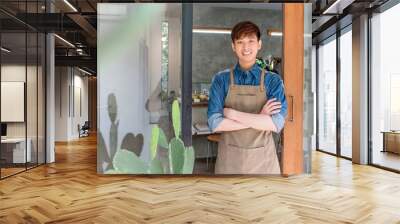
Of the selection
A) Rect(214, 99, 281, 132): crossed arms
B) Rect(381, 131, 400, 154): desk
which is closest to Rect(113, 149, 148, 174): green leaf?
Rect(214, 99, 281, 132): crossed arms

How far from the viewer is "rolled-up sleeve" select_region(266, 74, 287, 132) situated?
5.78 m

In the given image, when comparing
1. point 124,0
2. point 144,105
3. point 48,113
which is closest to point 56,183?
point 144,105

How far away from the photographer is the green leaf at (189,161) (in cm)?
605

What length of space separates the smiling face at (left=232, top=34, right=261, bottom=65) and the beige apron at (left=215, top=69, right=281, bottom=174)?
27 cm

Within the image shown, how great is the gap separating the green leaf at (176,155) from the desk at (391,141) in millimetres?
4115

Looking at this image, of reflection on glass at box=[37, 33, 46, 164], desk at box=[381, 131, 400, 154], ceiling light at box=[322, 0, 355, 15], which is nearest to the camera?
ceiling light at box=[322, 0, 355, 15]

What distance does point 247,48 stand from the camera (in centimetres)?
586

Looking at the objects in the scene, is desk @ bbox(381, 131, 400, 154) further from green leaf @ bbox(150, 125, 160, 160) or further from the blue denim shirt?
green leaf @ bbox(150, 125, 160, 160)

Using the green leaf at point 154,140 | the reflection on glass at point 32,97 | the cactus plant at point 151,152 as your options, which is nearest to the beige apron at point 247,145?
the cactus plant at point 151,152

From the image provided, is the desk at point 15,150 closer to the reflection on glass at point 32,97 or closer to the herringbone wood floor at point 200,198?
the reflection on glass at point 32,97

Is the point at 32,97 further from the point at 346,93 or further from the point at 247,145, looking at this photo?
the point at 346,93

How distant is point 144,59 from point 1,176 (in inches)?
121

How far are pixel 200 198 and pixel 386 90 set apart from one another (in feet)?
15.6

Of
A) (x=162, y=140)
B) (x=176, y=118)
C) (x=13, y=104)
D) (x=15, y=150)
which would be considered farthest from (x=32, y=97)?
(x=176, y=118)
